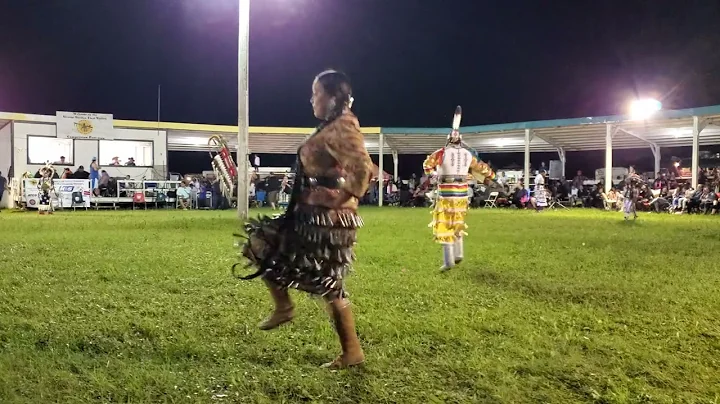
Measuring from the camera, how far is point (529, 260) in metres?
9.44

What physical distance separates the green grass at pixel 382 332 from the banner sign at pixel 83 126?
759 inches

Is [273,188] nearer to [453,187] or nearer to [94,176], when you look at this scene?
[94,176]

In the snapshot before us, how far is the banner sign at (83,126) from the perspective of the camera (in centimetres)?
2712

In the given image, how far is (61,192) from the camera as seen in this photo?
24.2m

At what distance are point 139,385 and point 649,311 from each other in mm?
4776

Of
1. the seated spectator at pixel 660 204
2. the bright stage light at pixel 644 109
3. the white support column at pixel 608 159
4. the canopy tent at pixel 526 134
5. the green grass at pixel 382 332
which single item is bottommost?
the green grass at pixel 382 332

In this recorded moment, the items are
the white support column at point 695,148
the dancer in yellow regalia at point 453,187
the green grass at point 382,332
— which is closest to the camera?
the green grass at point 382,332

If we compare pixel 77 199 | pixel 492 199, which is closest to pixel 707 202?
pixel 492 199

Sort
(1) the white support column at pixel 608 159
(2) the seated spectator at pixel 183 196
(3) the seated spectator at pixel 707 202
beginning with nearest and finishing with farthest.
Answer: (3) the seated spectator at pixel 707 202, (2) the seated spectator at pixel 183 196, (1) the white support column at pixel 608 159

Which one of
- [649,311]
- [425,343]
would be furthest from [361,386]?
[649,311]

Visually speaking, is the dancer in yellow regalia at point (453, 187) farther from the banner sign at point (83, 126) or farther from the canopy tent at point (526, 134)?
the banner sign at point (83, 126)

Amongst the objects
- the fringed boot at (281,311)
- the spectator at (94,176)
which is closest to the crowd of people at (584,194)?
the spectator at (94,176)

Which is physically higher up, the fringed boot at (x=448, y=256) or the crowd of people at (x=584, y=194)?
the crowd of people at (x=584, y=194)

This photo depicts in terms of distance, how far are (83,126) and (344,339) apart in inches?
1054
